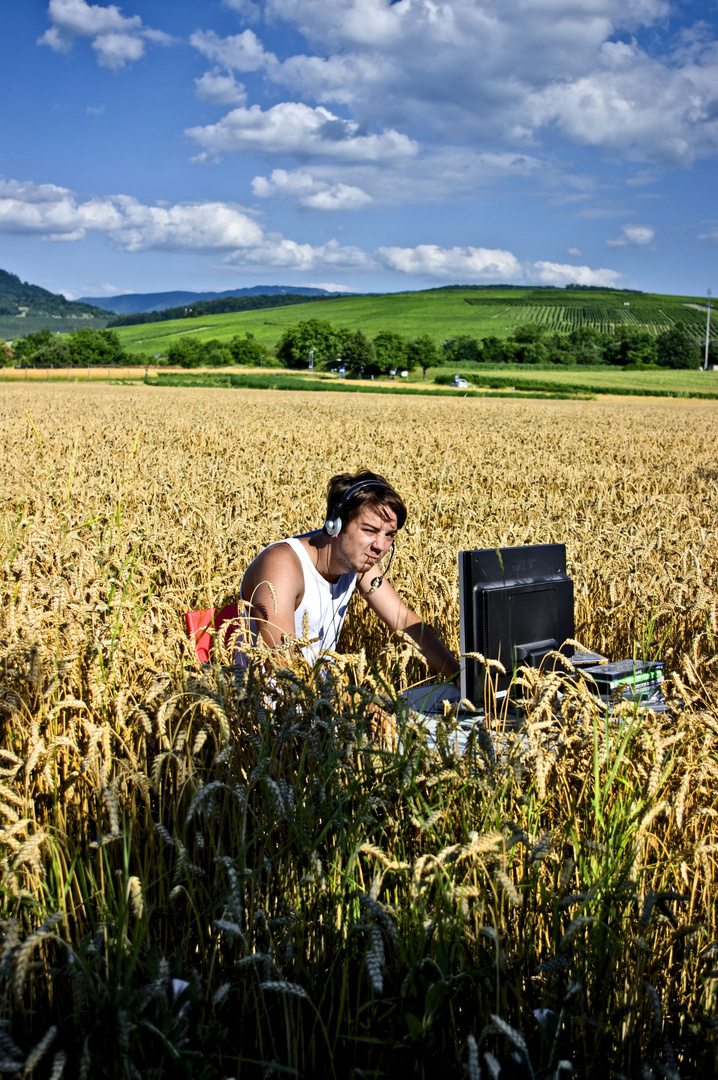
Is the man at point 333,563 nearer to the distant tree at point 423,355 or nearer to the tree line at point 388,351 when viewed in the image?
the tree line at point 388,351

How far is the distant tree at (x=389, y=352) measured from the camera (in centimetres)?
9956

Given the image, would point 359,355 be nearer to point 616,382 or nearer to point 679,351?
point 679,351

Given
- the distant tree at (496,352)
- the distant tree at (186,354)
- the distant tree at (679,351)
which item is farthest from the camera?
the distant tree at (186,354)

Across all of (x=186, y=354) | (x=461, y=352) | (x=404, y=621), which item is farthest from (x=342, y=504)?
(x=186, y=354)

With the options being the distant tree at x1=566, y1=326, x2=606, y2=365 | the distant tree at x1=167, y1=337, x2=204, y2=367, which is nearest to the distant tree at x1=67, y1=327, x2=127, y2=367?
the distant tree at x1=167, y1=337, x2=204, y2=367

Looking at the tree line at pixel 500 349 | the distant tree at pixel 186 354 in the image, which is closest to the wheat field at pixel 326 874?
the tree line at pixel 500 349

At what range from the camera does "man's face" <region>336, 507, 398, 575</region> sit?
361 cm

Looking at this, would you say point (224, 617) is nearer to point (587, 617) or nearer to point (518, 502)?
point (587, 617)

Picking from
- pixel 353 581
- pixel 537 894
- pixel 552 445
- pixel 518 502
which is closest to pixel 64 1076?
pixel 537 894

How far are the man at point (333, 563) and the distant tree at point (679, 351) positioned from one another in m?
97.1

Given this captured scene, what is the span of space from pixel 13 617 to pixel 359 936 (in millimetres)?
1742

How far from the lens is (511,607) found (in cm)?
310

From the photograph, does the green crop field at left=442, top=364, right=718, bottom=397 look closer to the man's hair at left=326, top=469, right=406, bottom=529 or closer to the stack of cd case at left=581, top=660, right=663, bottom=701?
the man's hair at left=326, top=469, right=406, bottom=529

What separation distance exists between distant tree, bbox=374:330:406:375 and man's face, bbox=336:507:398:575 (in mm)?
97088
